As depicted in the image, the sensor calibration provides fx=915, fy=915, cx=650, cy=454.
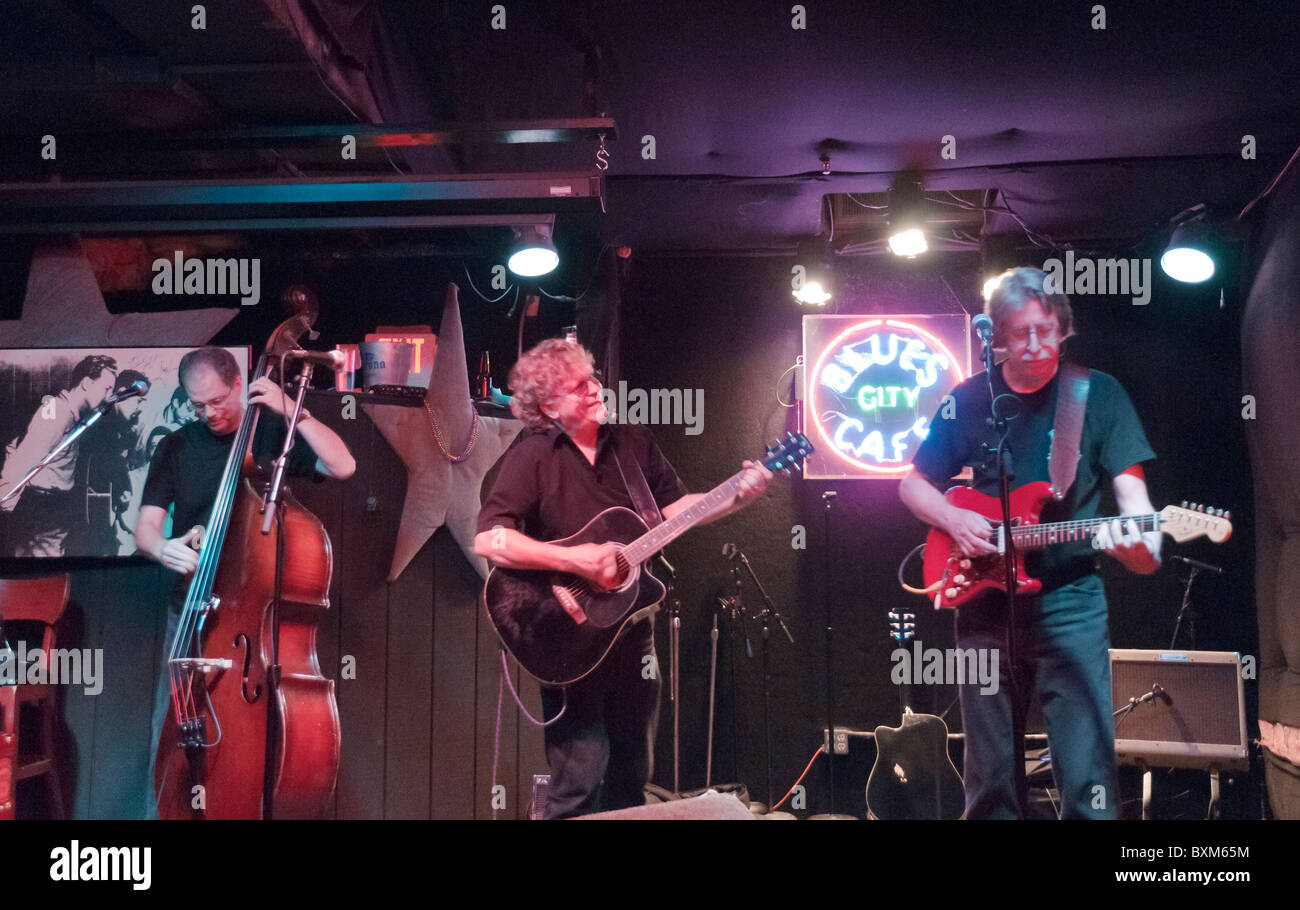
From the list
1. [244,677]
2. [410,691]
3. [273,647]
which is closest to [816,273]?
[410,691]

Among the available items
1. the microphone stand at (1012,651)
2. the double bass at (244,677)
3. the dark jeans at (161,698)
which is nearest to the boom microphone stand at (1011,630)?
the microphone stand at (1012,651)

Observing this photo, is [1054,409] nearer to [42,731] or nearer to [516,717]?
[516,717]

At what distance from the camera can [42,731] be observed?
141 inches

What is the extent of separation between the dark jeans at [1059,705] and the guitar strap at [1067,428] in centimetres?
36

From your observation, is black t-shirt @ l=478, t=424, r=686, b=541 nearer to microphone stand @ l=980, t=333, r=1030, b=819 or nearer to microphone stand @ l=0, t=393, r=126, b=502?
microphone stand @ l=980, t=333, r=1030, b=819

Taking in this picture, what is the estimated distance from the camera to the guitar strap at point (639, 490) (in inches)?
124

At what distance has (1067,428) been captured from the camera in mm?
3225

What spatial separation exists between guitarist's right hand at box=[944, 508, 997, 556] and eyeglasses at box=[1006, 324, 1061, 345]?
0.75 m

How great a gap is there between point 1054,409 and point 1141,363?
85.1 inches

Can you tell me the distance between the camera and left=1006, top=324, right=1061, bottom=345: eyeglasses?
11.2 ft

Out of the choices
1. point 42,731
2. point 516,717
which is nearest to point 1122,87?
point 516,717

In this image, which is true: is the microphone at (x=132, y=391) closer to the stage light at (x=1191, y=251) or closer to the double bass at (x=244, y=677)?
the double bass at (x=244, y=677)

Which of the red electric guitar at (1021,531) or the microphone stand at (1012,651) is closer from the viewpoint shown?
the microphone stand at (1012,651)
